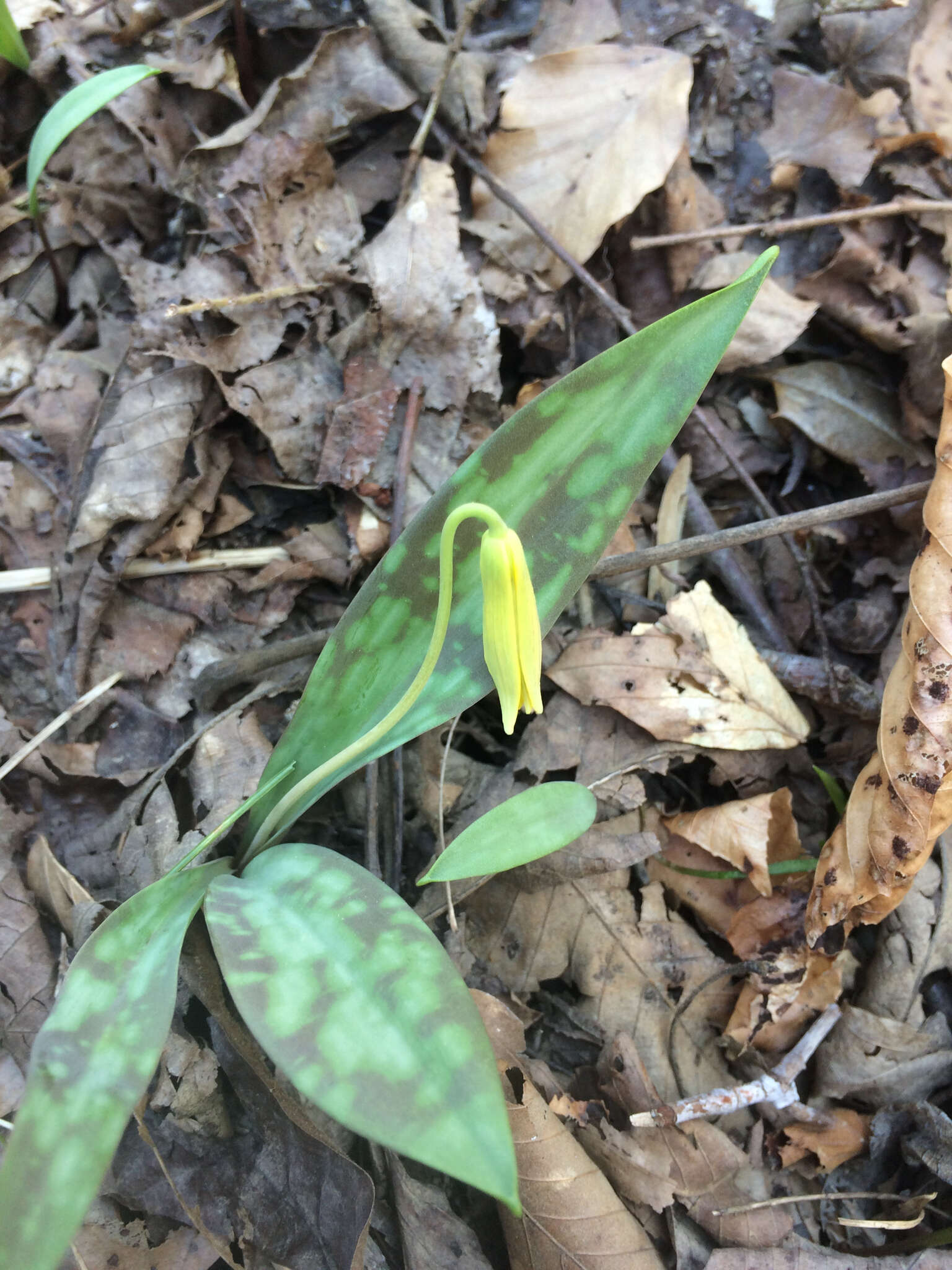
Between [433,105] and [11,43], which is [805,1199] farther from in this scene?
[11,43]

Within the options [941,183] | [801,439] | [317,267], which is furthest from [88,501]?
[941,183]

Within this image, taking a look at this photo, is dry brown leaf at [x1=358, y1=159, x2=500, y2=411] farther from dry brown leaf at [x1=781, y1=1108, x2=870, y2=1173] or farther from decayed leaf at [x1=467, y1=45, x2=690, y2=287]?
dry brown leaf at [x1=781, y1=1108, x2=870, y2=1173]

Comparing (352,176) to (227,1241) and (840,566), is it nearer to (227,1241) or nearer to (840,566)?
(840,566)

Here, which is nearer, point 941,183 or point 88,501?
point 88,501

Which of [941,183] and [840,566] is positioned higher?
[941,183]

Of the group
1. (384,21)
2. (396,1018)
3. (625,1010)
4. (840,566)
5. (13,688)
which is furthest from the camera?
(384,21)

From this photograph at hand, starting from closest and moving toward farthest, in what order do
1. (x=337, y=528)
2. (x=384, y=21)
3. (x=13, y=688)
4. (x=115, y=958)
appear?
(x=115, y=958) → (x=13, y=688) → (x=337, y=528) → (x=384, y=21)
